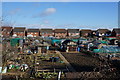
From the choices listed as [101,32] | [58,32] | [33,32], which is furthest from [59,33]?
[101,32]

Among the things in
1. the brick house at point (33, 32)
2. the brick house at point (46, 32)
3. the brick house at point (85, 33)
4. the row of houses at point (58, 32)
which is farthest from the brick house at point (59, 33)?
the brick house at point (33, 32)

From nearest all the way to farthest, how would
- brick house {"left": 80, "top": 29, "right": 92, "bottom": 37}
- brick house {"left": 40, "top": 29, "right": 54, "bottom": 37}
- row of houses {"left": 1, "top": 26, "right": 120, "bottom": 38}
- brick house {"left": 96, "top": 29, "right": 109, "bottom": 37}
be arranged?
row of houses {"left": 1, "top": 26, "right": 120, "bottom": 38} < brick house {"left": 40, "top": 29, "right": 54, "bottom": 37} < brick house {"left": 96, "top": 29, "right": 109, "bottom": 37} < brick house {"left": 80, "top": 29, "right": 92, "bottom": 37}

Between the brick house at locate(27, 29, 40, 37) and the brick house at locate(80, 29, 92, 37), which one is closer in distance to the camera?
the brick house at locate(27, 29, 40, 37)

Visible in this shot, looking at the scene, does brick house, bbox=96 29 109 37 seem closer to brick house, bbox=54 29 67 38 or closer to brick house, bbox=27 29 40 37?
brick house, bbox=54 29 67 38

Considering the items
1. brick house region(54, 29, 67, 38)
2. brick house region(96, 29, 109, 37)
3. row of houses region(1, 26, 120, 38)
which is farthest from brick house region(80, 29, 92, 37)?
brick house region(54, 29, 67, 38)

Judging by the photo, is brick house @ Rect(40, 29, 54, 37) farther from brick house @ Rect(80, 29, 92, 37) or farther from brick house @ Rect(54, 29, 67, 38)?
brick house @ Rect(80, 29, 92, 37)

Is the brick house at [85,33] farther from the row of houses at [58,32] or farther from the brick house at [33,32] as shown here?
the brick house at [33,32]

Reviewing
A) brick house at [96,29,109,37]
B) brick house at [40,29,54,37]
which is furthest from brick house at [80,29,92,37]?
brick house at [40,29,54,37]

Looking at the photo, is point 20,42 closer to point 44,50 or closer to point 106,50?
point 44,50

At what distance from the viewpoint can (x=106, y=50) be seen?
512 inches

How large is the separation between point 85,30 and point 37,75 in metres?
29.2

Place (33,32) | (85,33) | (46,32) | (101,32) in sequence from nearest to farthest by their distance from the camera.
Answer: (33,32)
(46,32)
(101,32)
(85,33)

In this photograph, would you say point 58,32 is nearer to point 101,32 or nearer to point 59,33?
point 59,33

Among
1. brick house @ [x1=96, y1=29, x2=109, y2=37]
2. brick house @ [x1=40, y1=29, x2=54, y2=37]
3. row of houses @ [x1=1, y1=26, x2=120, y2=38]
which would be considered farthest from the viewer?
brick house @ [x1=96, y1=29, x2=109, y2=37]
